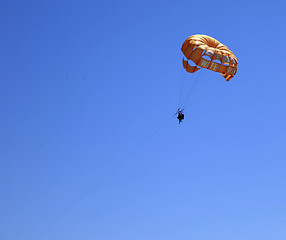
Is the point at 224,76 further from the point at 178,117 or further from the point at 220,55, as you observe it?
the point at 178,117

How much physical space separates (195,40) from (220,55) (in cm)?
353

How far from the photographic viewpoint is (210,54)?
65188 millimetres

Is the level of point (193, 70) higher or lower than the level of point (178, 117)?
higher

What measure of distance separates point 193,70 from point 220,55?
4.84 meters

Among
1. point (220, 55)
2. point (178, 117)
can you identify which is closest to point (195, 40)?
point (220, 55)

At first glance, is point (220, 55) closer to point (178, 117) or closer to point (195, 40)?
point (195, 40)

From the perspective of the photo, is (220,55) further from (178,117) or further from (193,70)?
(178,117)

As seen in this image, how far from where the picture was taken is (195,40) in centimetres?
6631

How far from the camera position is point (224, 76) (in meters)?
67.9

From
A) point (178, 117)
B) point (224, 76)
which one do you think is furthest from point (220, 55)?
point (178, 117)

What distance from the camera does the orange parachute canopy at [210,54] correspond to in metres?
65.3

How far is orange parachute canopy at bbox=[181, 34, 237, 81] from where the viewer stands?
65.3 metres

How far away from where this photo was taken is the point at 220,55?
65562mm

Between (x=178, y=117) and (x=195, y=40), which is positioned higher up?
(x=195, y=40)
